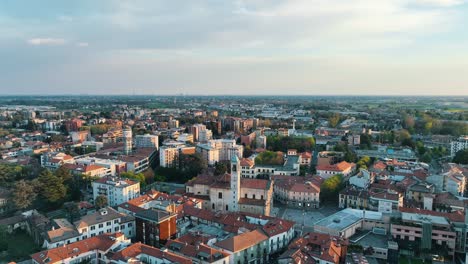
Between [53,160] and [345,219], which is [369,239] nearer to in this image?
[345,219]

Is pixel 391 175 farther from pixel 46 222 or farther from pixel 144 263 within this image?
pixel 46 222

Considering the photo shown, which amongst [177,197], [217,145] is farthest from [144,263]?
[217,145]

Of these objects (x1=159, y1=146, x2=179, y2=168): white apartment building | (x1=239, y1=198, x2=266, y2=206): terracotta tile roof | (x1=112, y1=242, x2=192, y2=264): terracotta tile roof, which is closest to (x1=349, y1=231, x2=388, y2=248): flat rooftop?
(x1=239, y1=198, x2=266, y2=206): terracotta tile roof

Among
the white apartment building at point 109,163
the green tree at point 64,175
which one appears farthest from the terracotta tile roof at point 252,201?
the white apartment building at point 109,163

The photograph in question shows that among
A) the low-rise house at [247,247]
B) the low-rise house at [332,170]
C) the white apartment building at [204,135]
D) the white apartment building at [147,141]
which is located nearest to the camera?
the low-rise house at [247,247]

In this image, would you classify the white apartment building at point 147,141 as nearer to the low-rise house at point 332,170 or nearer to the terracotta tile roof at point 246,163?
the terracotta tile roof at point 246,163
